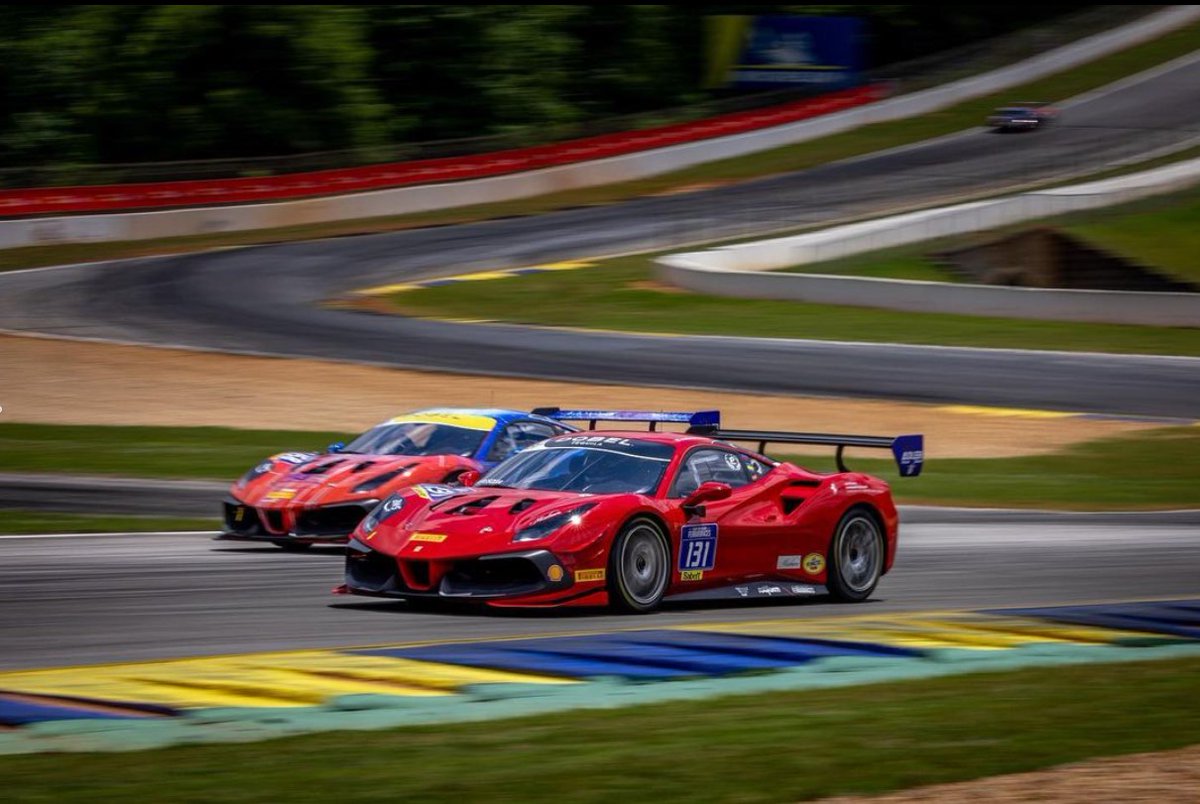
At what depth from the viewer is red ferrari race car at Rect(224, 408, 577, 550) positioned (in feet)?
44.9

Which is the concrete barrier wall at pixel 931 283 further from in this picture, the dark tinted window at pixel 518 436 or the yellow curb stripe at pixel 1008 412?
the dark tinted window at pixel 518 436

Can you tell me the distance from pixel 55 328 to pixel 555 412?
1970 cm

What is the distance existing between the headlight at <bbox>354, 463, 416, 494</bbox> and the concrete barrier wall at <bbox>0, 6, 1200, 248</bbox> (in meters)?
30.7

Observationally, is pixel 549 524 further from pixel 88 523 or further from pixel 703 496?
pixel 88 523

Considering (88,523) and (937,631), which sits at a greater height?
(88,523)

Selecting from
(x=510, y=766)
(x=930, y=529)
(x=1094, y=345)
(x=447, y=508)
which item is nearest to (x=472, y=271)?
(x=1094, y=345)

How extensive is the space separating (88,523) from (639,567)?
6255 mm

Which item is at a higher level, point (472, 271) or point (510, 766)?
point (472, 271)

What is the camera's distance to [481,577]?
1027 cm

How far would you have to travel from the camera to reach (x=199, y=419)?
76.3ft

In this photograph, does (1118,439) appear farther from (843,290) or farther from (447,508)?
(447,508)

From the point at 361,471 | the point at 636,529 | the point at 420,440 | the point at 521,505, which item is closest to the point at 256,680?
the point at 521,505

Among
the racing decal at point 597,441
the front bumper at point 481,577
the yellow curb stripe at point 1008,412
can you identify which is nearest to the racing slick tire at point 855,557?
the racing decal at point 597,441

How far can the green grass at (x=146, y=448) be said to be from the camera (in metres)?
19.1
